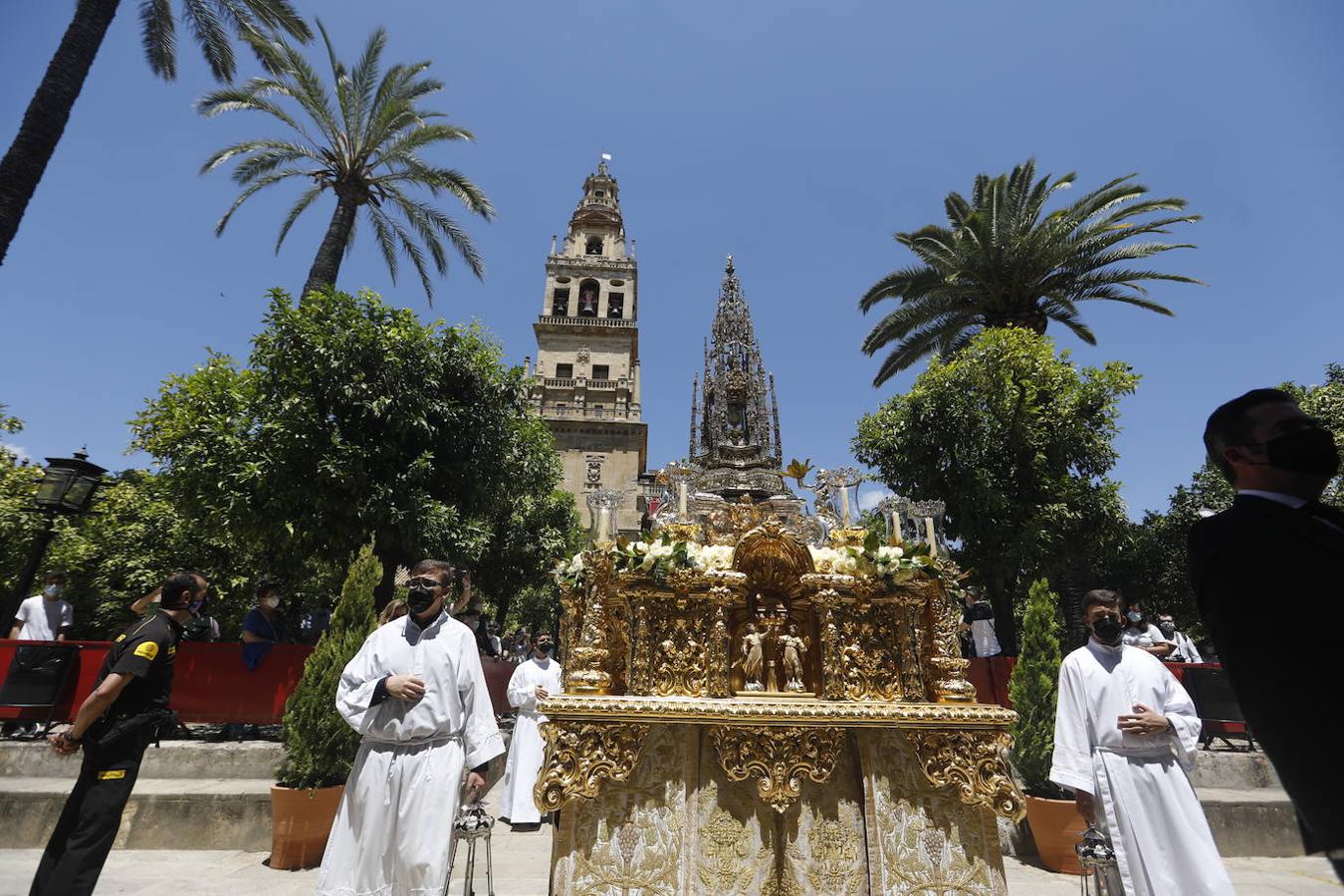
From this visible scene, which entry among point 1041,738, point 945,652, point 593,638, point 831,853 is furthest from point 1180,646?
point 593,638

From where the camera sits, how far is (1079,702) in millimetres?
4676

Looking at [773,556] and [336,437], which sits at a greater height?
[336,437]

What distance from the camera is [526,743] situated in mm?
8719

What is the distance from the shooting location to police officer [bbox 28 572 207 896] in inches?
153

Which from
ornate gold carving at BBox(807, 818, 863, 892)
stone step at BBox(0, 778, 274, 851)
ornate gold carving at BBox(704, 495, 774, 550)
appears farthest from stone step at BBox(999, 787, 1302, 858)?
stone step at BBox(0, 778, 274, 851)

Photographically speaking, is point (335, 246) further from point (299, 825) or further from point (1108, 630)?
point (1108, 630)

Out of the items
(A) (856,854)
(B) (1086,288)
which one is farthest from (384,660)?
(B) (1086,288)

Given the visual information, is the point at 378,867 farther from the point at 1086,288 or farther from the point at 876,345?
the point at 1086,288

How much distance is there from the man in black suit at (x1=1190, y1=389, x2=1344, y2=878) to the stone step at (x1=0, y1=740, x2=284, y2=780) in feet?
30.4

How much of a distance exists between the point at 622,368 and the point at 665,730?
39483 mm

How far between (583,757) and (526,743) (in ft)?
18.6

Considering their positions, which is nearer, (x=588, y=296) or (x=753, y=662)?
(x=753, y=662)

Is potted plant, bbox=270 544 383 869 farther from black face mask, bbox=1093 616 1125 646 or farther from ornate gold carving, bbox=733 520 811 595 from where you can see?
black face mask, bbox=1093 616 1125 646

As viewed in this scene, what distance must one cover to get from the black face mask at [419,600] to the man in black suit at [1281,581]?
454 cm
